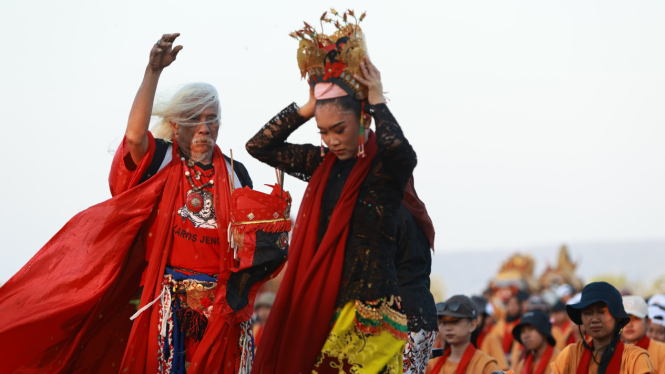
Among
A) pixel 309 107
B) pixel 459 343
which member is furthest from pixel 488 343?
pixel 309 107

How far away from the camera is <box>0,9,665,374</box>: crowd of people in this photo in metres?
3.43

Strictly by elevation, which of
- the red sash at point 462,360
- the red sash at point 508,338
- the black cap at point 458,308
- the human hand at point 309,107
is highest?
the human hand at point 309,107

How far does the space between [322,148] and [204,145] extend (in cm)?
137

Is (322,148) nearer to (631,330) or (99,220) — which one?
(99,220)

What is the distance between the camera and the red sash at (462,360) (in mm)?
6422

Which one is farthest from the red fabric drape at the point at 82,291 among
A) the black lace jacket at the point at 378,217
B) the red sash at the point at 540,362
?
the red sash at the point at 540,362

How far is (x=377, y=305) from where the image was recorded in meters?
3.39

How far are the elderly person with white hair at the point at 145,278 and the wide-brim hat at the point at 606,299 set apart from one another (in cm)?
251

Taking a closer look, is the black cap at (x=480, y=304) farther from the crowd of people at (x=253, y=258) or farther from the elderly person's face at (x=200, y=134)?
the elderly person's face at (x=200, y=134)

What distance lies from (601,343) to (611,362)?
21 centimetres

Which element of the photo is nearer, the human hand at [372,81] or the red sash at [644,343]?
the human hand at [372,81]

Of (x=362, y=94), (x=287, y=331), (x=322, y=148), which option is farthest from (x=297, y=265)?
(x=362, y=94)

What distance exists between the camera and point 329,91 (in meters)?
3.50

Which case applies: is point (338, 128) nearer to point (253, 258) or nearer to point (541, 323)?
point (253, 258)
